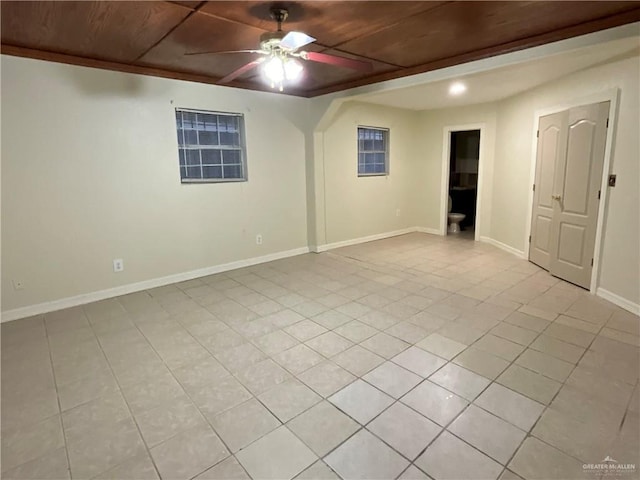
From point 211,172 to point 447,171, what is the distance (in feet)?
13.8

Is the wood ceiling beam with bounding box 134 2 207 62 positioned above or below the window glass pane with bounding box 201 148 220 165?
above

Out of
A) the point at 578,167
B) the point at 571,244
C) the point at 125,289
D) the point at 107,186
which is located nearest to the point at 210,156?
the point at 107,186

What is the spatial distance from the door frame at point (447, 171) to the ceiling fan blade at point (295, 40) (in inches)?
180

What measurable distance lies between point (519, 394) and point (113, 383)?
8.32ft

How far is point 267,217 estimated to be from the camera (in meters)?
5.02

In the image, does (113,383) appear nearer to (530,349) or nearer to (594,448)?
(594,448)

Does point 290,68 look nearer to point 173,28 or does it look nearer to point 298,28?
point 298,28

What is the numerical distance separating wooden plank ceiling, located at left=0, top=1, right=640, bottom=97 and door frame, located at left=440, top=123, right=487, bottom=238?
8.59ft

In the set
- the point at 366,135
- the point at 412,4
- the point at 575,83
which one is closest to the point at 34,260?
the point at 412,4

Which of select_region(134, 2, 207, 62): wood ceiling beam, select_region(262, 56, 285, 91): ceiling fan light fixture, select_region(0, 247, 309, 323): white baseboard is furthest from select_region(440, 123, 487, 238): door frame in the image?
select_region(134, 2, 207, 62): wood ceiling beam

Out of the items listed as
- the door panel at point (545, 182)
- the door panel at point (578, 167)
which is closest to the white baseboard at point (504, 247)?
the door panel at point (545, 182)

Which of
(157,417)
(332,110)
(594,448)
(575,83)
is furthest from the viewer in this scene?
(332,110)

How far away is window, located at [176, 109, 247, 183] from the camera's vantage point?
423cm

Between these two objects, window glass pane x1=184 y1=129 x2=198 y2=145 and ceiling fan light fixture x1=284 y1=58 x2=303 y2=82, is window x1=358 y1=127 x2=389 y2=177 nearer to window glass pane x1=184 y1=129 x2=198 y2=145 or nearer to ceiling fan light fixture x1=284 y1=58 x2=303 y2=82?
window glass pane x1=184 y1=129 x2=198 y2=145
